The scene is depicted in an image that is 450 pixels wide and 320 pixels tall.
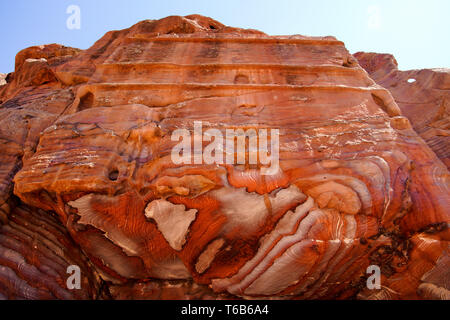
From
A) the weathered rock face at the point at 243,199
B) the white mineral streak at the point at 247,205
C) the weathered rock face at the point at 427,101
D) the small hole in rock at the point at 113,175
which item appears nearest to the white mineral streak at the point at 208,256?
the weathered rock face at the point at 243,199

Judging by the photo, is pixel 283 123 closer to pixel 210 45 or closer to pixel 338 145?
pixel 338 145

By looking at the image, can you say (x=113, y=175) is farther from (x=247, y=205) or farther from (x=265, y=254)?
(x=265, y=254)

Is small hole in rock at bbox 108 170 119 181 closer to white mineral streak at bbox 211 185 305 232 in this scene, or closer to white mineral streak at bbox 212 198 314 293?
white mineral streak at bbox 211 185 305 232

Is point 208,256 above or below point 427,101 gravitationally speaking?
below

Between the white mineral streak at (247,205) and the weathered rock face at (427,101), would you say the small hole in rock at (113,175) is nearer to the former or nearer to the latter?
the white mineral streak at (247,205)

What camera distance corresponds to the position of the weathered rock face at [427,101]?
3.90 metres

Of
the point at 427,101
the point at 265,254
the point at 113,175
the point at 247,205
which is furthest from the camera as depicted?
the point at 427,101

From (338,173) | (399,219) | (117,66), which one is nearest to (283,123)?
(338,173)

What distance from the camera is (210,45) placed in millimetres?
5605

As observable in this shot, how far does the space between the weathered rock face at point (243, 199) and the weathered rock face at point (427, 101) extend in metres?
0.64

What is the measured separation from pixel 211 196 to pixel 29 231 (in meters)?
2.37

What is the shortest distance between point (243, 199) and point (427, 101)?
14.2 feet

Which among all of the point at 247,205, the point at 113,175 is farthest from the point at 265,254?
the point at 113,175

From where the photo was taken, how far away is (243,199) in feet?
9.46
